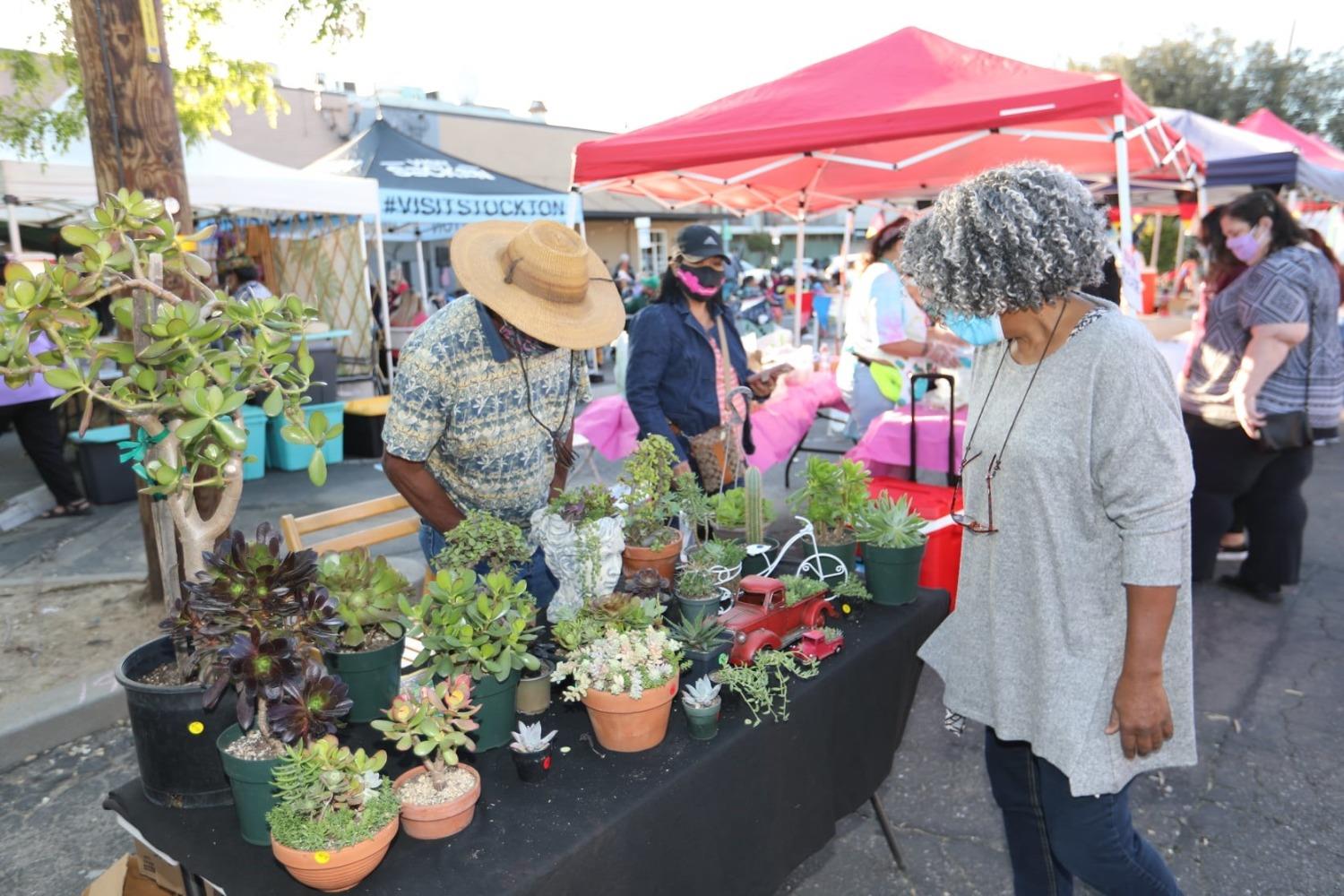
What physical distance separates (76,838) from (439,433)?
5.99 ft

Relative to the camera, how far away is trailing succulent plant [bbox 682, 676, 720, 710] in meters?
1.58

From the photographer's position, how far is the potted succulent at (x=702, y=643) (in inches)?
66.7

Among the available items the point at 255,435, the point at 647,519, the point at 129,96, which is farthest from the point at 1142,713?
the point at 255,435

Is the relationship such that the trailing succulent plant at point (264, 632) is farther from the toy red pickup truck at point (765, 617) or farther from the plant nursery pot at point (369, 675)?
the toy red pickup truck at point (765, 617)

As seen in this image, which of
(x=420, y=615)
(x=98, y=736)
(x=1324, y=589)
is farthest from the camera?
(x=1324, y=589)

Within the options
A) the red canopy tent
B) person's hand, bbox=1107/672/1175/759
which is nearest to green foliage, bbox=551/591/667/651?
person's hand, bbox=1107/672/1175/759

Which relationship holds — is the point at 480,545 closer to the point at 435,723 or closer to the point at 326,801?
the point at 435,723

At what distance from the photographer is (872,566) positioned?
221cm

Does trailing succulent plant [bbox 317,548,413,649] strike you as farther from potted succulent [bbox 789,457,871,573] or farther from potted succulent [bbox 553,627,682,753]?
potted succulent [bbox 789,457,871,573]

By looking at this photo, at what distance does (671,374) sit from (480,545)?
5.75 ft

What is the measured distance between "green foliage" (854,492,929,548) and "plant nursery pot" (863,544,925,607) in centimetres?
2

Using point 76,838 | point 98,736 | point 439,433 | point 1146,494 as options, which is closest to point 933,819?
point 1146,494

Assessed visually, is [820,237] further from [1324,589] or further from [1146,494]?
[1146,494]

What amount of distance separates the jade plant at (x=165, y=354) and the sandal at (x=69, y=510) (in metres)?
5.30
